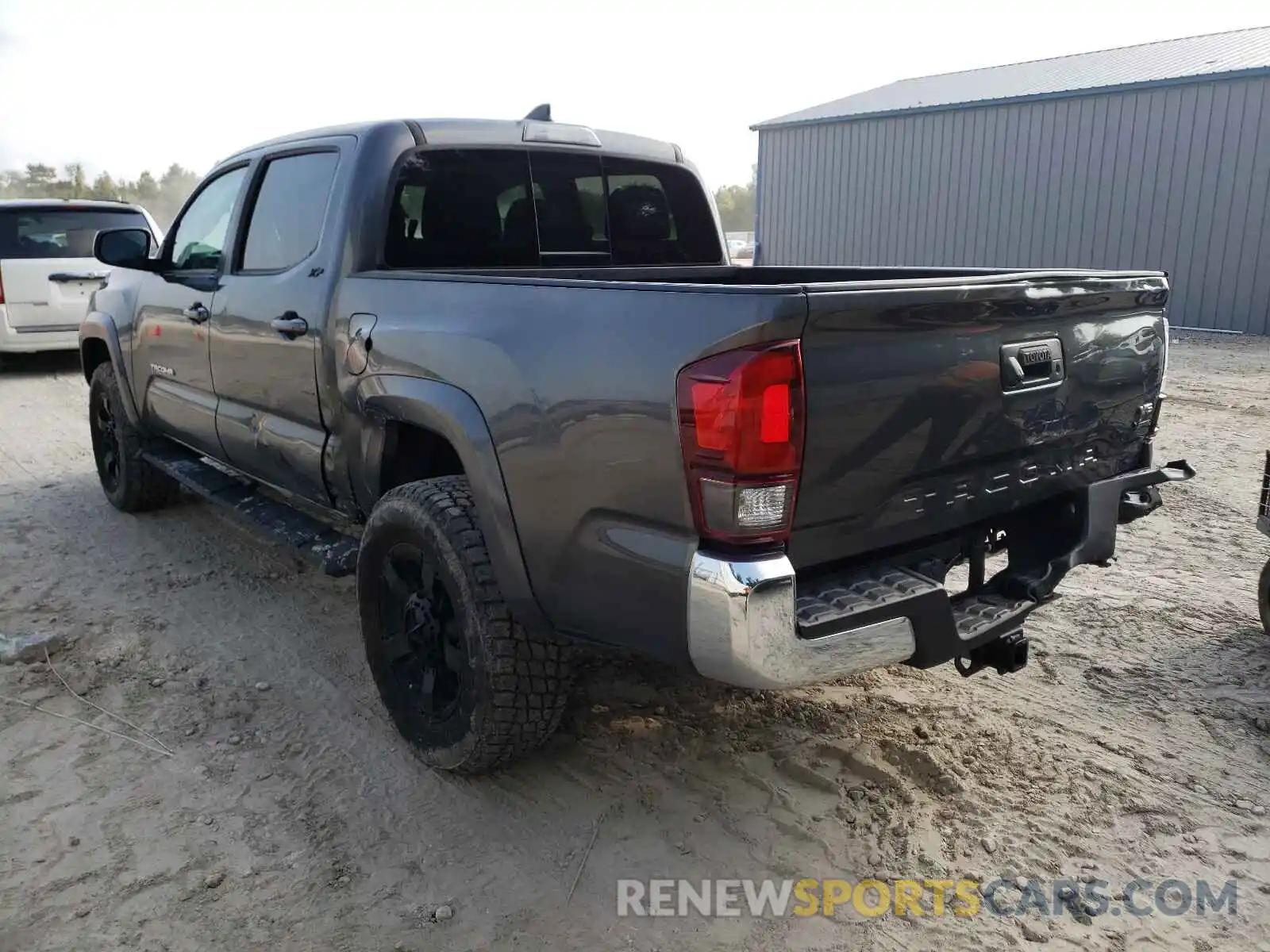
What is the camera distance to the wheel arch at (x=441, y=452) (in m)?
2.75

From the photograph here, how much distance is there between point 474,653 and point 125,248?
10.5 ft

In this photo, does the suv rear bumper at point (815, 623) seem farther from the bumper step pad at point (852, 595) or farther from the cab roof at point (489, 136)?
the cab roof at point (489, 136)

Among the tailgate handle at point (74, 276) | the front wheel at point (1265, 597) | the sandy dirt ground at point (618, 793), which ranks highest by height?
the tailgate handle at point (74, 276)

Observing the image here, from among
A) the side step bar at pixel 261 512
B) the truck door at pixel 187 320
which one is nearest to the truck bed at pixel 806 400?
the side step bar at pixel 261 512

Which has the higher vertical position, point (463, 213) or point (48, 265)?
point (463, 213)

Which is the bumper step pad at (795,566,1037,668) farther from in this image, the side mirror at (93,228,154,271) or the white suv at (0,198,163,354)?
the white suv at (0,198,163,354)

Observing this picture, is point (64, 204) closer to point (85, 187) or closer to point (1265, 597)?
point (1265, 597)

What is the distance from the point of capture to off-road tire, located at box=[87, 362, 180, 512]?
5664mm

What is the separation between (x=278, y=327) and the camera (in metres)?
3.75

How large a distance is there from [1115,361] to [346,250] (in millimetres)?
2531

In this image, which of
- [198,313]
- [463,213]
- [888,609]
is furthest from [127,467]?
[888,609]

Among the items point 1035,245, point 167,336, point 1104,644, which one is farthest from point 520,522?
point 1035,245

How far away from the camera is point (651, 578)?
2.38 metres

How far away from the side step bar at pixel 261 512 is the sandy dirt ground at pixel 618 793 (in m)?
0.48
